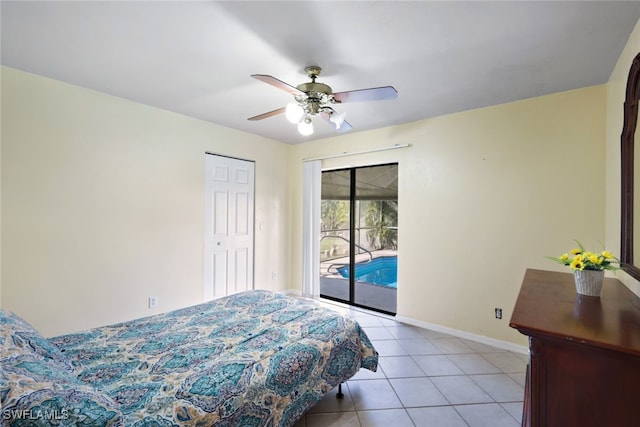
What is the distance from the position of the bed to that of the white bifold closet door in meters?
1.44

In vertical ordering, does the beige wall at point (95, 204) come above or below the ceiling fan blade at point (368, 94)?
below

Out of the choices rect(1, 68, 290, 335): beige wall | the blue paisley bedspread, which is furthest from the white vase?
rect(1, 68, 290, 335): beige wall

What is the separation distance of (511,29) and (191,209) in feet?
11.0

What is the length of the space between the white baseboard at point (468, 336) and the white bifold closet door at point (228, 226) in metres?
2.22

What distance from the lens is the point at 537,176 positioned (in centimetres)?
271

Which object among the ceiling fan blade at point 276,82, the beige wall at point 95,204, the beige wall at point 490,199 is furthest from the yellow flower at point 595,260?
the beige wall at point 95,204

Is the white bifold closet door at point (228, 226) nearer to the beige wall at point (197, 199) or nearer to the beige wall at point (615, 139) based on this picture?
the beige wall at point (197, 199)

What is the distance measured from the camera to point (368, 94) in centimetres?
198

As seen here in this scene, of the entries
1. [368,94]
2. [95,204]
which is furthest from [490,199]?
[95,204]

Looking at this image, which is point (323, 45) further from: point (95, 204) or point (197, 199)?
point (95, 204)

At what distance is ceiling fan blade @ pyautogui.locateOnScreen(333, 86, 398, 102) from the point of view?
191cm

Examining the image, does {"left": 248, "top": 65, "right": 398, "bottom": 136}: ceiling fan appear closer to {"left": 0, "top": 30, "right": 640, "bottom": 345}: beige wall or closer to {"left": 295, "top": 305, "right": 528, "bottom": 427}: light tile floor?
{"left": 0, "top": 30, "right": 640, "bottom": 345}: beige wall

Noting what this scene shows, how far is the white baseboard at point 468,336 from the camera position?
2797mm

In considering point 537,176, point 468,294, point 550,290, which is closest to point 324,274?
point 468,294
